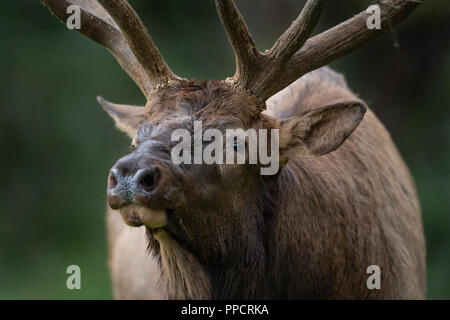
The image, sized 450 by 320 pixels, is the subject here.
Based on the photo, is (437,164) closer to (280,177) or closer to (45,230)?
(45,230)

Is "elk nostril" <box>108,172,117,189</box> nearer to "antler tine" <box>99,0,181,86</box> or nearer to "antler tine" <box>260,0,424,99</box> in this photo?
"antler tine" <box>99,0,181,86</box>

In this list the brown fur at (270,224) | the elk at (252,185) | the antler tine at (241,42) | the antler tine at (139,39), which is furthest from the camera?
the antler tine at (139,39)

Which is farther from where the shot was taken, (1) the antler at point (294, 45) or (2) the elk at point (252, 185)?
(1) the antler at point (294, 45)

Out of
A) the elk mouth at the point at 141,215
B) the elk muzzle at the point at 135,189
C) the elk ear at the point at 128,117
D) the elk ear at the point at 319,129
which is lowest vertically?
the elk mouth at the point at 141,215

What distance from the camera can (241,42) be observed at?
14.3 ft

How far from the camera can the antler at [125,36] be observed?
4434 mm

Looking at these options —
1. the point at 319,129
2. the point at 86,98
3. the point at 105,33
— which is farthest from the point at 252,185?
the point at 86,98

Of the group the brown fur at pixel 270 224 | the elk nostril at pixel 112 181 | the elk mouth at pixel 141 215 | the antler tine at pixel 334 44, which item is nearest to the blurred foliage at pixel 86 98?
the brown fur at pixel 270 224

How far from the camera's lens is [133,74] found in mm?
4801

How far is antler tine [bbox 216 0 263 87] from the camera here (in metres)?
4.27

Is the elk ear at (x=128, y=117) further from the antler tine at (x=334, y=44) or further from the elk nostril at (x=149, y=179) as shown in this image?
the elk nostril at (x=149, y=179)

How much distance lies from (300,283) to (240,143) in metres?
0.85

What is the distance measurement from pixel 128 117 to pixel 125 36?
550mm
